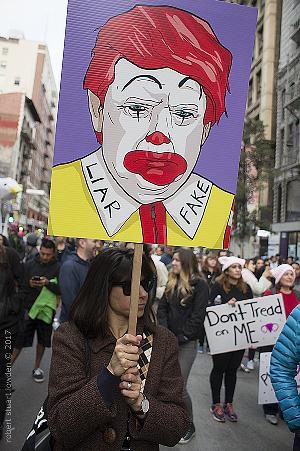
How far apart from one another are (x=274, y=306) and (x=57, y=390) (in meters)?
4.22

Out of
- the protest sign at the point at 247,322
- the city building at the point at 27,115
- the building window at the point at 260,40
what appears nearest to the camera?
the protest sign at the point at 247,322

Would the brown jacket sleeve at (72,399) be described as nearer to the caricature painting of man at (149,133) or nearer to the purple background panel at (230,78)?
the caricature painting of man at (149,133)

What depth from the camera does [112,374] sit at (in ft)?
5.39

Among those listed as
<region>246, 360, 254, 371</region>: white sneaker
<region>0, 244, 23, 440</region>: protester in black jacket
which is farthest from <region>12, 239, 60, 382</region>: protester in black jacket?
<region>246, 360, 254, 371</region>: white sneaker

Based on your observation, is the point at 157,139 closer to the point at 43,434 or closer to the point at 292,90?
the point at 43,434

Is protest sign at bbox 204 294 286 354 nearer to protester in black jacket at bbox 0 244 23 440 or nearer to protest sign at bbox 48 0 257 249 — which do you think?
protester in black jacket at bbox 0 244 23 440

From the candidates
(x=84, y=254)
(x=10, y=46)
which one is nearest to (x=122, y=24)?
(x=84, y=254)

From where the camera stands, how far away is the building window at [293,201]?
90.7 feet

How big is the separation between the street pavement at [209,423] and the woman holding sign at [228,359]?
0.53 feet

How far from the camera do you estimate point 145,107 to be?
1825mm

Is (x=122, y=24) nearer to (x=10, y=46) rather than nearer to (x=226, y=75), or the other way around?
(x=226, y=75)

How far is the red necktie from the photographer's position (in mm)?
1840

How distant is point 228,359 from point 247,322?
572mm

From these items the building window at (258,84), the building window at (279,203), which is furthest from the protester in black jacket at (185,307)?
the building window at (258,84)
